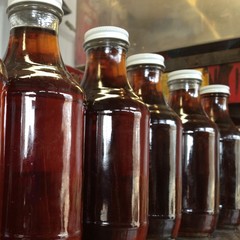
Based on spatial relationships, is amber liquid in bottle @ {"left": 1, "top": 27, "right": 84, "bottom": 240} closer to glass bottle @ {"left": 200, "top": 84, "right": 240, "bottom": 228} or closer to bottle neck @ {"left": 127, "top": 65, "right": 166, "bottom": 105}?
bottle neck @ {"left": 127, "top": 65, "right": 166, "bottom": 105}

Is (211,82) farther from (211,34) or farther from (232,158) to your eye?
(232,158)

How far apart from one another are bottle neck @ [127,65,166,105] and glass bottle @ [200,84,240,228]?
0.79 feet

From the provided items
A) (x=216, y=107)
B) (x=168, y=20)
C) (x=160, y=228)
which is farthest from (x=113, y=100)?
(x=168, y=20)

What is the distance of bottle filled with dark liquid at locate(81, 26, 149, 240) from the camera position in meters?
0.55

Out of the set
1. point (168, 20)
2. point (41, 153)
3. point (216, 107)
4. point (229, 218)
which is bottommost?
point (229, 218)

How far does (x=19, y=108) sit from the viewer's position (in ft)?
1.56

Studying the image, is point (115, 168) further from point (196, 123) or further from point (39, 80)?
point (196, 123)

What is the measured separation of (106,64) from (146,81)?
0.36ft

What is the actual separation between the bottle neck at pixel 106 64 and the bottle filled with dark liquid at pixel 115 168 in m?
0.03

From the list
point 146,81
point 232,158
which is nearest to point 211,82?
point 232,158

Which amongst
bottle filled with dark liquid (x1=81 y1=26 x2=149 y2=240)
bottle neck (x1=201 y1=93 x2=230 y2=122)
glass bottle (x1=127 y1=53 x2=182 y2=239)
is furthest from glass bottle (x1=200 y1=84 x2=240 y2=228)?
bottle filled with dark liquid (x1=81 y1=26 x2=149 y2=240)

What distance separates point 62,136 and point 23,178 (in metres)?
0.06

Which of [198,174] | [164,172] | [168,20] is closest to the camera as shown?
[164,172]

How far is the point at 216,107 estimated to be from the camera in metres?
0.92
